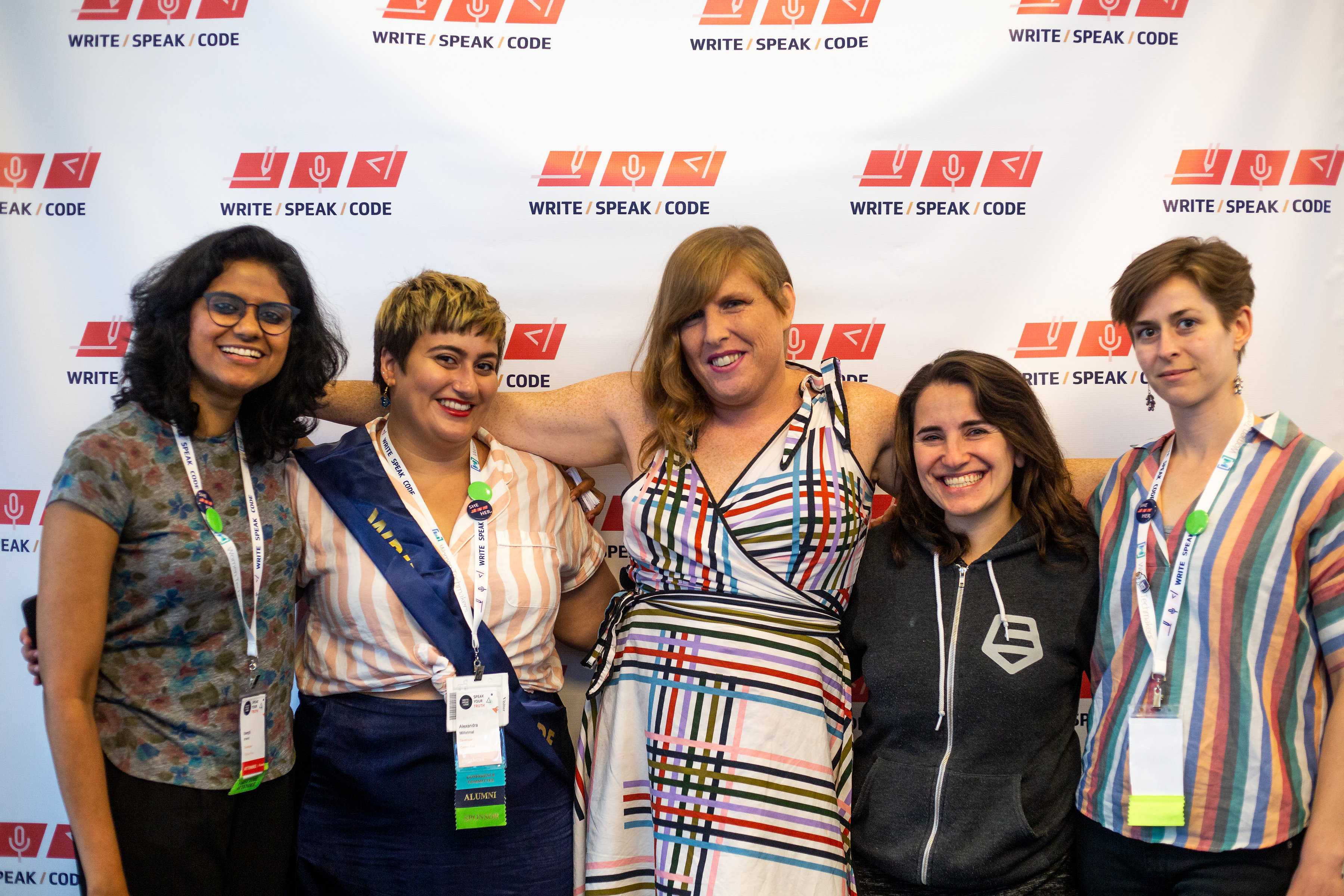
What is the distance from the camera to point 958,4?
2.37m

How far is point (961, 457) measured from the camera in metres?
1.86

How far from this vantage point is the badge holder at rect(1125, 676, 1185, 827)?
1631 millimetres

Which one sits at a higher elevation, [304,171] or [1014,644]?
[304,171]

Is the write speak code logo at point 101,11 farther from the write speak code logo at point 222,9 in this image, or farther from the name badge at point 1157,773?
the name badge at point 1157,773

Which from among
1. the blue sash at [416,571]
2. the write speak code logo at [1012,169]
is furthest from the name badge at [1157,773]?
the write speak code logo at [1012,169]

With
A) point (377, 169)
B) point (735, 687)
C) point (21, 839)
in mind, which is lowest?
point (21, 839)

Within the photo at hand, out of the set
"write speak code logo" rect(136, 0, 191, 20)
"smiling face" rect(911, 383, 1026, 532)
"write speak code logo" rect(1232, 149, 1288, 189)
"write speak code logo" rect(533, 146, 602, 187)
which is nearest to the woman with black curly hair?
"write speak code logo" rect(533, 146, 602, 187)

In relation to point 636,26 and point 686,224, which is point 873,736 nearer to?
point 686,224

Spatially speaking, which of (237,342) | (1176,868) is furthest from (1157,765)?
(237,342)

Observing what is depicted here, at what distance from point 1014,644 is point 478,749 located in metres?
1.11

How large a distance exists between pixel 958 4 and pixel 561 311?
1330mm

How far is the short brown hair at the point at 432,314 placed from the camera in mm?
1900

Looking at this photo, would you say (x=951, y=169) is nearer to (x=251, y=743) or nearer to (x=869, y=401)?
(x=869, y=401)

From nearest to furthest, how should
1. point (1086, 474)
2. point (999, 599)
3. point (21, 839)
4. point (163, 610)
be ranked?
point (163, 610), point (999, 599), point (1086, 474), point (21, 839)
